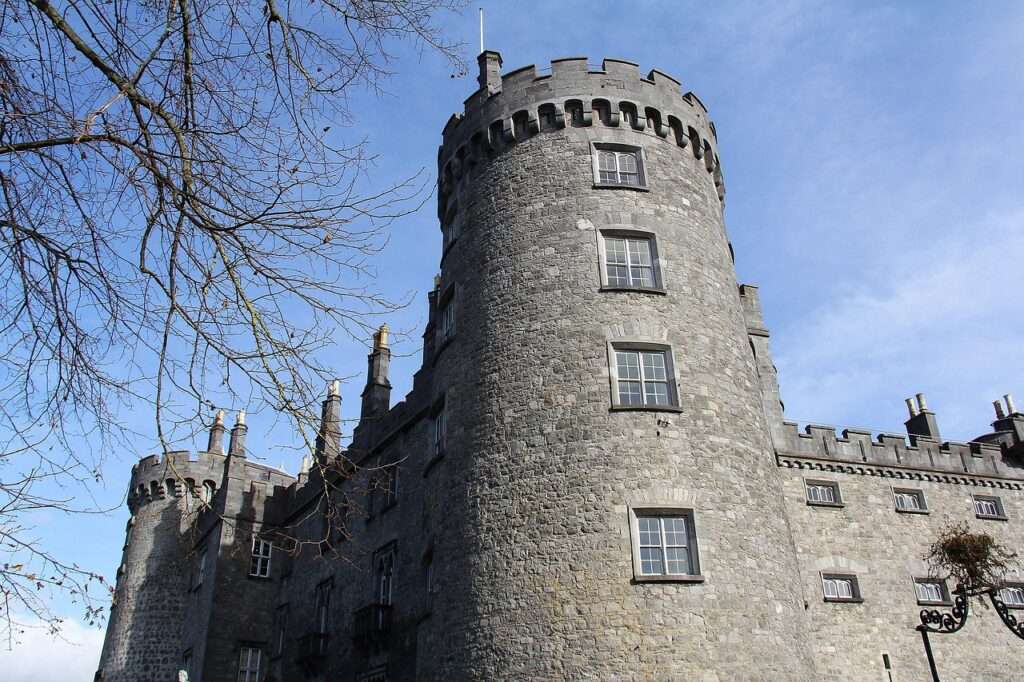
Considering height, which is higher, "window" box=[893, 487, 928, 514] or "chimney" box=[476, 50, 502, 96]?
"chimney" box=[476, 50, 502, 96]

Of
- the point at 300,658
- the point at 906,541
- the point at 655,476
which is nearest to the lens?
the point at 655,476

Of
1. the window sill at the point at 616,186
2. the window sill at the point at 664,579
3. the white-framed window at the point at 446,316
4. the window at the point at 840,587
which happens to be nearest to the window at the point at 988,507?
the window at the point at 840,587

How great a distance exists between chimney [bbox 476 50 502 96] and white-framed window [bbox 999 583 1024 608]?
18.5m

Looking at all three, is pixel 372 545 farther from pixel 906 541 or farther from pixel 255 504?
pixel 906 541

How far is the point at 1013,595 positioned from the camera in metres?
22.5

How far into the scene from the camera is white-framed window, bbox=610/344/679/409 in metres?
16.2

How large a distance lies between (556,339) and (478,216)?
4.26 meters

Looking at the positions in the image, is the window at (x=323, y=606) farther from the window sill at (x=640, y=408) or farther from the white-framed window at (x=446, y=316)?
the window sill at (x=640, y=408)

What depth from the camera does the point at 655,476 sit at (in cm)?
1519

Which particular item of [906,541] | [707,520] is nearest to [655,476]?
[707,520]

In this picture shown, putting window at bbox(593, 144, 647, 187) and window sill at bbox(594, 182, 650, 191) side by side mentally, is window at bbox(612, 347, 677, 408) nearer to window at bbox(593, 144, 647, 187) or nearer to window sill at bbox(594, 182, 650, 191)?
window sill at bbox(594, 182, 650, 191)

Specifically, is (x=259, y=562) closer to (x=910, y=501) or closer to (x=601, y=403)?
(x=601, y=403)

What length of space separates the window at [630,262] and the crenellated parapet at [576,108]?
3005mm

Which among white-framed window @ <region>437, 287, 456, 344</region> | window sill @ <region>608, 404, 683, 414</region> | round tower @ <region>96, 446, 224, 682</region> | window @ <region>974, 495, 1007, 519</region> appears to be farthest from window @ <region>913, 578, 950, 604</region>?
round tower @ <region>96, 446, 224, 682</region>
